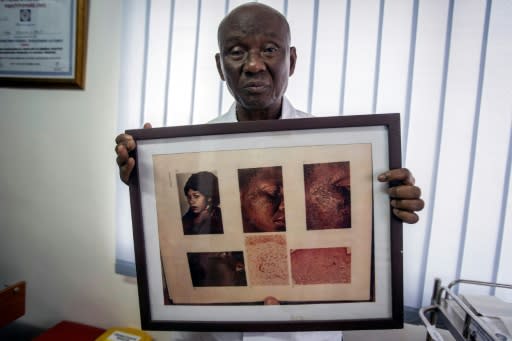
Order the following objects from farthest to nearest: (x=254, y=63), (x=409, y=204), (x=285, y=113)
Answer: (x=285, y=113), (x=254, y=63), (x=409, y=204)

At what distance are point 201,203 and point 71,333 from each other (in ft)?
4.27

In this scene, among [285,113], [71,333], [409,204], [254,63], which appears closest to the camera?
[409,204]

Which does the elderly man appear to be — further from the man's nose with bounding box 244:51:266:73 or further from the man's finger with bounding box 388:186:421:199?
the man's finger with bounding box 388:186:421:199

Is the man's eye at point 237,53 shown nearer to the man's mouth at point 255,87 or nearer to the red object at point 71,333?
the man's mouth at point 255,87

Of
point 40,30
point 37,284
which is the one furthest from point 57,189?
point 40,30

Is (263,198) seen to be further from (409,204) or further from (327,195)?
(409,204)

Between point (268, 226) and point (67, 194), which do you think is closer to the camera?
point (268, 226)

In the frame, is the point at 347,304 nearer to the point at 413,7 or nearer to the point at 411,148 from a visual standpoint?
the point at 411,148

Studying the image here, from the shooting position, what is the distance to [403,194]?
1.65 feet

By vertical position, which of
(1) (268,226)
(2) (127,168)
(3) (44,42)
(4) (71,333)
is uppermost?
(3) (44,42)

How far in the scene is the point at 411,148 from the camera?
3.11ft

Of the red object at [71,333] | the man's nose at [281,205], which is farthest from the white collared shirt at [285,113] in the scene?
the red object at [71,333]

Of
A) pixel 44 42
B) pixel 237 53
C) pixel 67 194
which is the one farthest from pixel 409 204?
pixel 44 42

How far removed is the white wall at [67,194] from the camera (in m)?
1.28
